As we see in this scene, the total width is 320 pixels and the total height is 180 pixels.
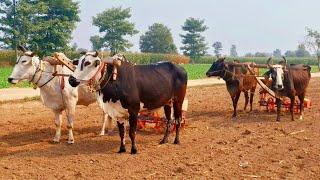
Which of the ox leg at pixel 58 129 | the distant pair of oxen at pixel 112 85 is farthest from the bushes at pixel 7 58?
the ox leg at pixel 58 129

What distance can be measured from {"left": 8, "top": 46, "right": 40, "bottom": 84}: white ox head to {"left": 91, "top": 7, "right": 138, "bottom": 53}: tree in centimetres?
5142

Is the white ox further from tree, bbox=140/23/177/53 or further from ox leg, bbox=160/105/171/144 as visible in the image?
tree, bbox=140/23/177/53

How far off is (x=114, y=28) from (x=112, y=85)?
53711 mm

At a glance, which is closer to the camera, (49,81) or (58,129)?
(49,81)

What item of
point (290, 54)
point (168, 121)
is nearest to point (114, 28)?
point (168, 121)

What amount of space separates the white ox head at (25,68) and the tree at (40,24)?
121ft

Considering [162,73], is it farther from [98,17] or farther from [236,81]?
[98,17]

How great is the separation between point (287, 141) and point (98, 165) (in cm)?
465

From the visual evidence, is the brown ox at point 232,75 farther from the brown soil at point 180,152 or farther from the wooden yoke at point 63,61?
the wooden yoke at point 63,61

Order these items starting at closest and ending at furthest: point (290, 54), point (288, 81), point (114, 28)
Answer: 1. point (288, 81)
2. point (114, 28)
3. point (290, 54)

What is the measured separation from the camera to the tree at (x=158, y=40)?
3994 inches

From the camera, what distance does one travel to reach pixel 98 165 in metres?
8.05

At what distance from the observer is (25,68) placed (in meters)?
9.56

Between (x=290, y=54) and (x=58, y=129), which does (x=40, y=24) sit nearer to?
(x=58, y=129)
